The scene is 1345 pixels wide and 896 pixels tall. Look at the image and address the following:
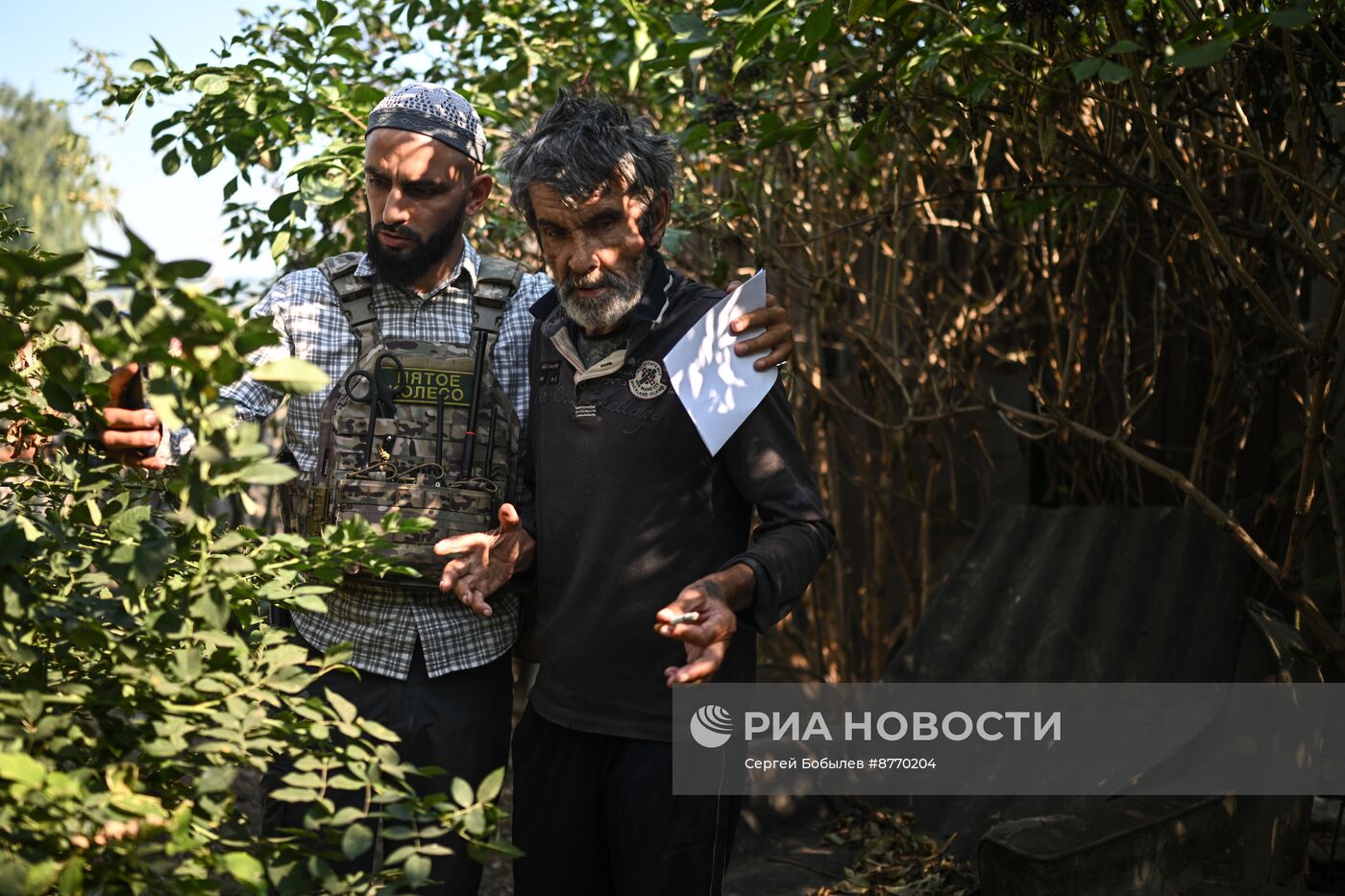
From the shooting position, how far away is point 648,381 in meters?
2.49

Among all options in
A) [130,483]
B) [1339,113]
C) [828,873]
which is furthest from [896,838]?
[130,483]

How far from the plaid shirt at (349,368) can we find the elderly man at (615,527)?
16 cm

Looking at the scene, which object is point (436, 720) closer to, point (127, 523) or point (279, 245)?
point (127, 523)

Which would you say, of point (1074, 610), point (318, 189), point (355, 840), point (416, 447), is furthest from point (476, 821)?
point (1074, 610)

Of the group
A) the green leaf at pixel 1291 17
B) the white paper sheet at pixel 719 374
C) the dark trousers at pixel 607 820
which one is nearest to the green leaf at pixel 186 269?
the white paper sheet at pixel 719 374

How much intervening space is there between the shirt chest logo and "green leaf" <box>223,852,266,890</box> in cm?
122

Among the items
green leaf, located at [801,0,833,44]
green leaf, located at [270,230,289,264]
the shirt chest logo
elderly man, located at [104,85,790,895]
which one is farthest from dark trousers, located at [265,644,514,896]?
green leaf, located at [270,230,289,264]

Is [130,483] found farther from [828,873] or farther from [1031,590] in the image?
[1031,590]

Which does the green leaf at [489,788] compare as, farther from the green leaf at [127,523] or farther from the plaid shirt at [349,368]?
the plaid shirt at [349,368]

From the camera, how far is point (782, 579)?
2.22 meters

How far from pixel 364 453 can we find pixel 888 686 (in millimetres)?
2250

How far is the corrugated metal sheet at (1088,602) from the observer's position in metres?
3.86

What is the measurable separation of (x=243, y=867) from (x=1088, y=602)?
11.0ft

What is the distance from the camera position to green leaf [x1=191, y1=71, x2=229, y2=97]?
3.61 metres
